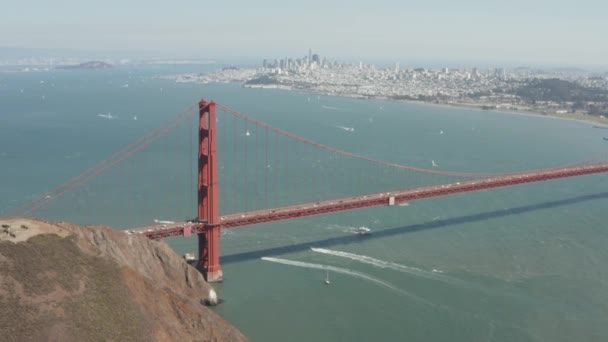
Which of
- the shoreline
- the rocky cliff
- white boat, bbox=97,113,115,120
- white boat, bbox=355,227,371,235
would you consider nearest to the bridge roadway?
white boat, bbox=355,227,371,235

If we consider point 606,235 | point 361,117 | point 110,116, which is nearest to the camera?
point 606,235

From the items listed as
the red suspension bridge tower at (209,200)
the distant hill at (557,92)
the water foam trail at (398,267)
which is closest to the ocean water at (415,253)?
the water foam trail at (398,267)

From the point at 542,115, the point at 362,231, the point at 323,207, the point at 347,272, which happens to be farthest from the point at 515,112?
the point at 347,272

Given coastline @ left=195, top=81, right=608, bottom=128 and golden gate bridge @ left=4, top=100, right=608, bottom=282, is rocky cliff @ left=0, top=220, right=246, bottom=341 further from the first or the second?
coastline @ left=195, top=81, right=608, bottom=128

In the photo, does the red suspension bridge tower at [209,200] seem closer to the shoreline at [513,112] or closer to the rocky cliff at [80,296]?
the rocky cliff at [80,296]

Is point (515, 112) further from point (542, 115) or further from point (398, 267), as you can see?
point (398, 267)

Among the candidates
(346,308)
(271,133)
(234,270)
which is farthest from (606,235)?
(271,133)

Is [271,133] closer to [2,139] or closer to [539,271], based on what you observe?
[2,139]
